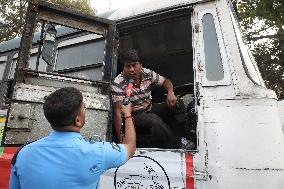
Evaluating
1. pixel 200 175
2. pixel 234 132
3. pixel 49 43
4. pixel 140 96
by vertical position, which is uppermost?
pixel 49 43

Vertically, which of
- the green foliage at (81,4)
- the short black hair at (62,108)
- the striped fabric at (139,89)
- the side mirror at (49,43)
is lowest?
the short black hair at (62,108)

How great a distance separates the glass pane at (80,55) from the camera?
381 centimetres

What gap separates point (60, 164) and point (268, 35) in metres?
12.1

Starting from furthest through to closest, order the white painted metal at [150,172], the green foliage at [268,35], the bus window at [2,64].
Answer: the green foliage at [268,35]
the bus window at [2,64]
the white painted metal at [150,172]

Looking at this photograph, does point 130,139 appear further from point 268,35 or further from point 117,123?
point 268,35

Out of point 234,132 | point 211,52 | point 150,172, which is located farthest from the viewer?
point 211,52

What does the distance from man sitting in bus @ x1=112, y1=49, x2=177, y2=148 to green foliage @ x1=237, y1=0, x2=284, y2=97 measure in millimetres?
8288

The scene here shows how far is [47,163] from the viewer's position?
1687 mm

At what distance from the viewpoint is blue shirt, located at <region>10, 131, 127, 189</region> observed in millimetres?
1665

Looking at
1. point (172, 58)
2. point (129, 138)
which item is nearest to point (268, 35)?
point (172, 58)

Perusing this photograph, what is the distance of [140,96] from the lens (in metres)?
3.72

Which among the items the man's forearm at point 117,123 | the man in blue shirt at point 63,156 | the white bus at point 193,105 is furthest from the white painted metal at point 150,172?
the man in blue shirt at point 63,156

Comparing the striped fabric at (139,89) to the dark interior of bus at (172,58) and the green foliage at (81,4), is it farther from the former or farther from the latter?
the green foliage at (81,4)

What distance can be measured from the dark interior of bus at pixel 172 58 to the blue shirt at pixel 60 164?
4.24 ft
